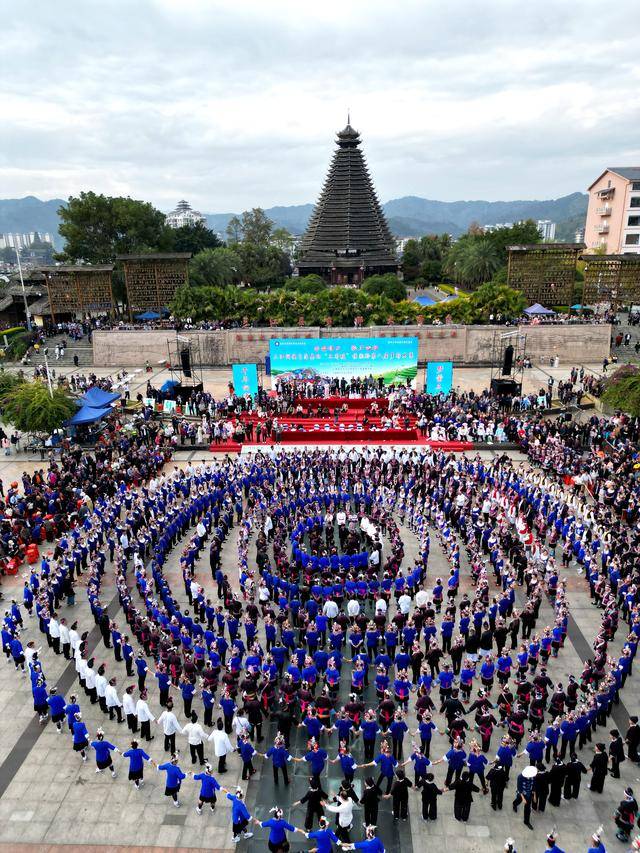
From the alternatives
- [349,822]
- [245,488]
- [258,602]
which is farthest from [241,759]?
[245,488]

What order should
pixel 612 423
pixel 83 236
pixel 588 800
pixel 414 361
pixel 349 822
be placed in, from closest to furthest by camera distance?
pixel 349 822 → pixel 588 800 → pixel 612 423 → pixel 414 361 → pixel 83 236

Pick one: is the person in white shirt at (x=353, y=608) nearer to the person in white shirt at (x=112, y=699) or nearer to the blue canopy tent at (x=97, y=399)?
the person in white shirt at (x=112, y=699)

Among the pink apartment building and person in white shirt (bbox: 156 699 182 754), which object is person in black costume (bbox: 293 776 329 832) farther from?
the pink apartment building

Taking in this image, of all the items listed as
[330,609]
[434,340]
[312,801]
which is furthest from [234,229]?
[312,801]

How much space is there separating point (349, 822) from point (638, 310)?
50451 mm

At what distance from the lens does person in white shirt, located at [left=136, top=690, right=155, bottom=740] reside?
34.0 feet

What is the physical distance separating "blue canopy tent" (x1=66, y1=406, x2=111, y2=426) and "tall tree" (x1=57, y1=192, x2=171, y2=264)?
33.8 m

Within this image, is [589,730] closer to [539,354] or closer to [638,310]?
[539,354]

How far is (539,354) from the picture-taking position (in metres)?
42.4

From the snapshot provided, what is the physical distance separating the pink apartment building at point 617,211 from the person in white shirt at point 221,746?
6693 cm

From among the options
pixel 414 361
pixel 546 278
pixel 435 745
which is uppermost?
pixel 546 278

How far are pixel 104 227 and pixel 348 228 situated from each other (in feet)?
90.4

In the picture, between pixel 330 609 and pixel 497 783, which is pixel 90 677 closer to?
pixel 330 609

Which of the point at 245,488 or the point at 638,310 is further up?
the point at 638,310
